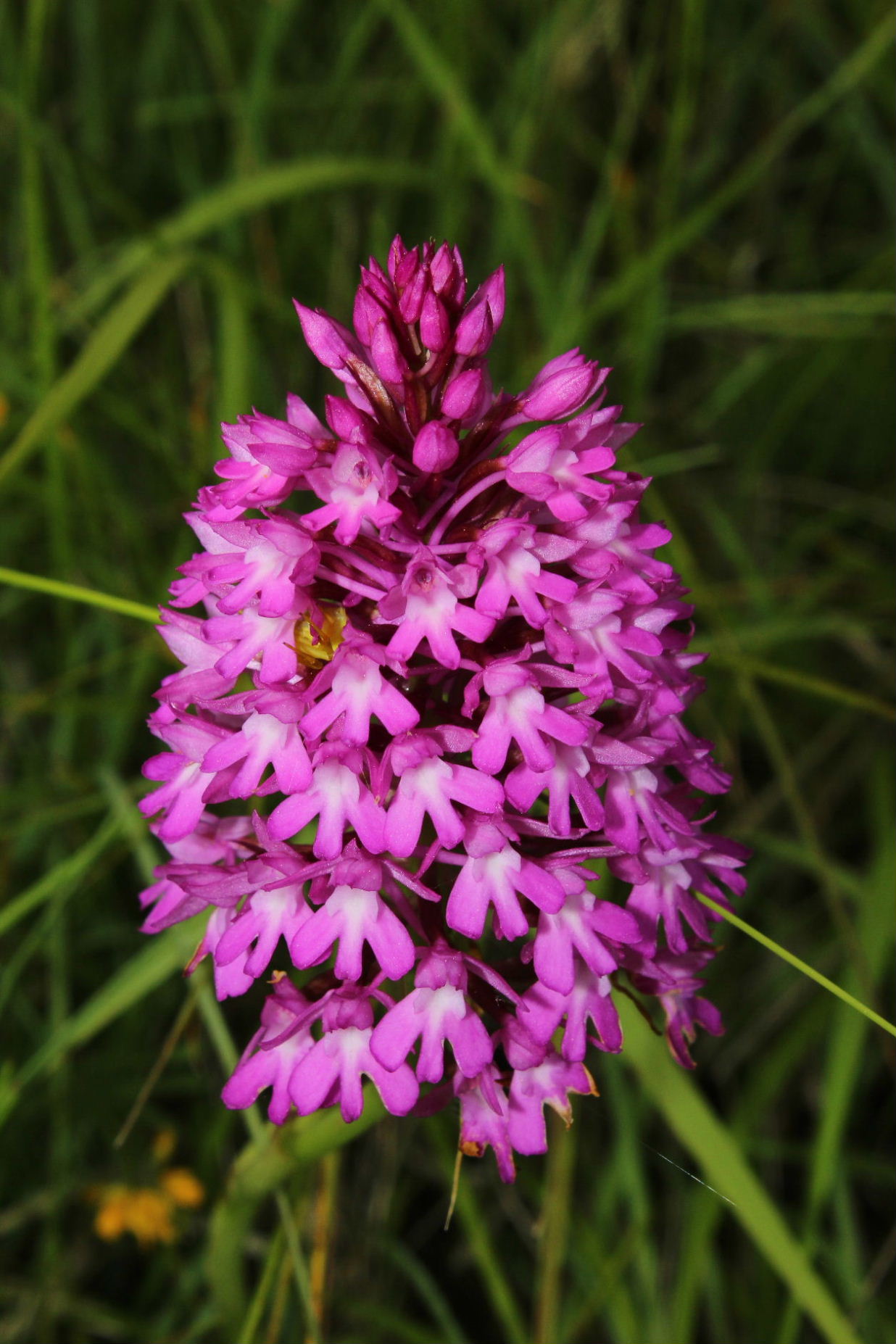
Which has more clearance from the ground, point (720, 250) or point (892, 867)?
point (720, 250)

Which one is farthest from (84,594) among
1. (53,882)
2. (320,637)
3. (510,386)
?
(510,386)

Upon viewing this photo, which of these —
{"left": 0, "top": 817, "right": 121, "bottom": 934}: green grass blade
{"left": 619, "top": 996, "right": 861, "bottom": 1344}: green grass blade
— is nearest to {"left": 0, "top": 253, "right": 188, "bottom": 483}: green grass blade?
{"left": 0, "top": 817, "right": 121, "bottom": 934}: green grass blade

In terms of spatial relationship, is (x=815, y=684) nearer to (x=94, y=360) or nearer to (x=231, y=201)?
(x=94, y=360)

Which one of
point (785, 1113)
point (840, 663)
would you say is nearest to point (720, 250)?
point (840, 663)

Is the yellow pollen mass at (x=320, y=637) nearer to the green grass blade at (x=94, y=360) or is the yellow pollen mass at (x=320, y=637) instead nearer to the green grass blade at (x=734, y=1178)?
the green grass blade at (x=734, y=1178)

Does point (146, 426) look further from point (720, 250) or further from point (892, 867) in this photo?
point (720, 250)

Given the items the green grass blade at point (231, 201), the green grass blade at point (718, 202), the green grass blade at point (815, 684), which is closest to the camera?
the green grass blade at point (815, 684)

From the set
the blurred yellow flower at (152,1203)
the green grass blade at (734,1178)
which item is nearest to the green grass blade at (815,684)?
the green grass blade at (734,1178)
